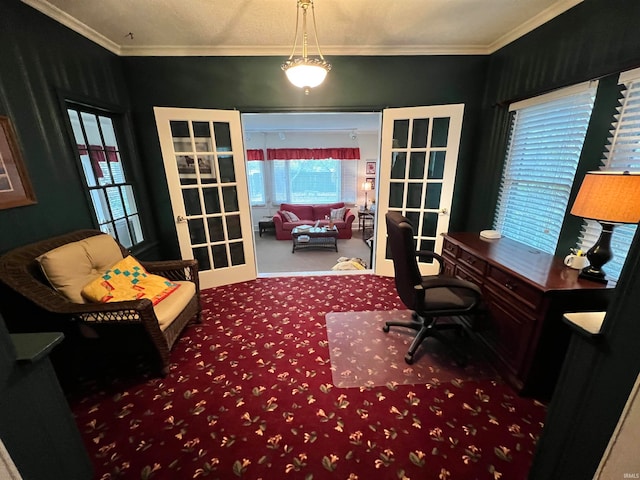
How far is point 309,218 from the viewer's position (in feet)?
23.4

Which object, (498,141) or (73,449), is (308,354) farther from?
(498,141)

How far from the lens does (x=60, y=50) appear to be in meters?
1.96

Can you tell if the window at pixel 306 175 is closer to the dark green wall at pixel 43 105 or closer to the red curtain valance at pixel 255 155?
the red curtain valance at pixel 255 155

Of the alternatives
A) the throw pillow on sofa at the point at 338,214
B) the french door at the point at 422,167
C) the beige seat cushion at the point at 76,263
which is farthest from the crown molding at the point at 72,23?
the throw pillow on sofa at the point at 338,214

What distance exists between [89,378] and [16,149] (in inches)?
61.6

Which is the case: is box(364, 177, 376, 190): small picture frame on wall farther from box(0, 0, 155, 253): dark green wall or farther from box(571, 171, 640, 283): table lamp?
box(0, 0, 155, 253): dark green wall

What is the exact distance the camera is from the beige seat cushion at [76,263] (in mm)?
1571

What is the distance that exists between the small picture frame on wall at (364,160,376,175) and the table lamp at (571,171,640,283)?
20.1 feet

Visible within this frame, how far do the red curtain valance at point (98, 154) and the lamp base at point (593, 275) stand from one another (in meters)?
3.71

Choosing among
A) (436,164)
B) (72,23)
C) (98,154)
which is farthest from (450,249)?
(72,23)

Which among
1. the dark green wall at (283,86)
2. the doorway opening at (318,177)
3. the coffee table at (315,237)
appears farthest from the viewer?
the doorway opening at (318,177)

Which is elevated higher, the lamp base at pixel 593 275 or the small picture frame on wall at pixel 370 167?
the small picture frame on wall at pixel 370 167

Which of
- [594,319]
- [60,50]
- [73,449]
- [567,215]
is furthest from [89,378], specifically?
[567,215]

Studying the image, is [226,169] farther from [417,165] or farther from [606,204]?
[606,204]
